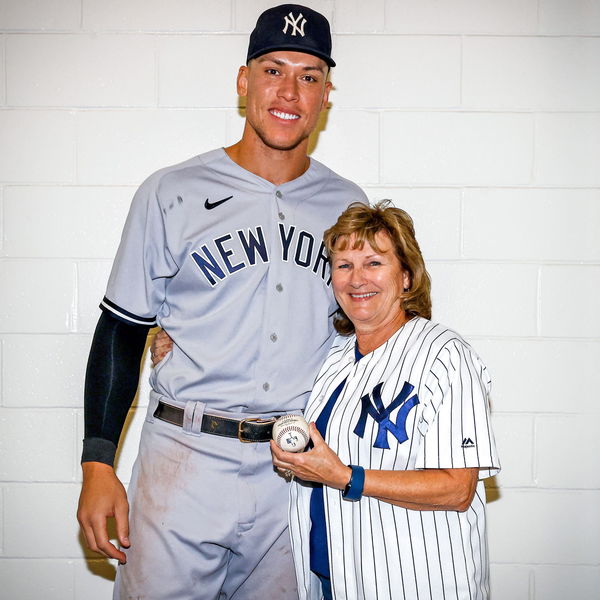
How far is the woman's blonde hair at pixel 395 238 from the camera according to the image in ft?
6.24

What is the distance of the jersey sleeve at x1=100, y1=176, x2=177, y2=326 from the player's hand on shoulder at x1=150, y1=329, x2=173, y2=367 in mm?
110

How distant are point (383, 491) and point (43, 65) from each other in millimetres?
1908

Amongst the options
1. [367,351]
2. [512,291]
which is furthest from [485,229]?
[367,351]

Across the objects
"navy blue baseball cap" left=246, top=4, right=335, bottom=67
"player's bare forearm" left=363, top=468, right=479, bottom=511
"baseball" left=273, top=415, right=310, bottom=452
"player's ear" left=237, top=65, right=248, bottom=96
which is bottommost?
"player's bare forearm" left=363, top=468, right=479, bottom=511

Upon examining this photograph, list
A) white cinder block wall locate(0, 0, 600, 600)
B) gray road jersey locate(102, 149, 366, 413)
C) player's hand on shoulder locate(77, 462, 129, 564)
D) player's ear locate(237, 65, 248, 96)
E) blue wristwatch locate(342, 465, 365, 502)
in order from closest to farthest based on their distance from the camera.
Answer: blue wristwatch locate(342, 465, 365, 502) < player's hand on shoulder locate(77, 462, 129, 564) < gray road jersey locate(102, 149, 366, 413) < player's ear locate(237, 65, 248, 96) < white cinder block wall locate(0, 0, 600, 600)

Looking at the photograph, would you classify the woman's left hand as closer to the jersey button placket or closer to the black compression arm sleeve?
the black compression arm sleeve

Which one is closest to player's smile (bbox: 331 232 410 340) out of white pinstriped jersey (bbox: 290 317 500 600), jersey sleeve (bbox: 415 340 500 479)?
white pinstriped jersey (bbox: 290 317 500 600)

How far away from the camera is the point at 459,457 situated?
64.9 inches

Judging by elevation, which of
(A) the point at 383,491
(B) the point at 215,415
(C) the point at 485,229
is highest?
(C) the point at 485,229

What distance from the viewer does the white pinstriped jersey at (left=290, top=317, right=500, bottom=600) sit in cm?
168

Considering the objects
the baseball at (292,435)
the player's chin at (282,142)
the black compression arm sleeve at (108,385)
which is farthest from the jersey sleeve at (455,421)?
the black compression arm sleeve at (108,385)

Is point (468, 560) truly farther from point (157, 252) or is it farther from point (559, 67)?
point (559, 67)

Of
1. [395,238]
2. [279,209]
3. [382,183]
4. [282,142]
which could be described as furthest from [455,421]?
[382,183]

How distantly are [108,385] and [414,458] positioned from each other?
0.87 meters
